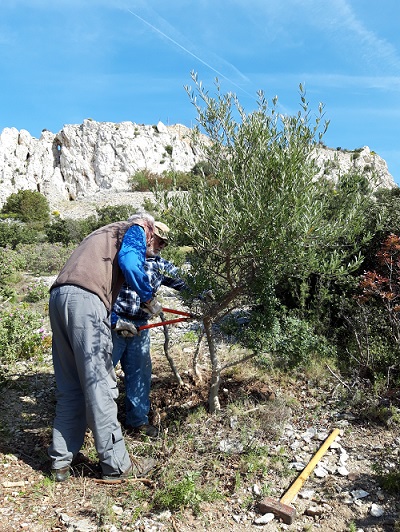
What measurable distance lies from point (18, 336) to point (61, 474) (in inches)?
105

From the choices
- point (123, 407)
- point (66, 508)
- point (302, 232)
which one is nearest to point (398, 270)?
point (302, 232)

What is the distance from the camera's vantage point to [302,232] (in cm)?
365

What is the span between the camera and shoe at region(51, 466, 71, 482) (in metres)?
3.80

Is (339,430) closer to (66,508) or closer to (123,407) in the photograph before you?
(123,407)

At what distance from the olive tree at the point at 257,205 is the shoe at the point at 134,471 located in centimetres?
160

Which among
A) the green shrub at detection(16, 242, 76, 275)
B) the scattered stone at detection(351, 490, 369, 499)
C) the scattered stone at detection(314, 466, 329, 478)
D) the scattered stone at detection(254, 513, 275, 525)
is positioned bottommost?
the scattered stone at detection(254, 513, 275, 525)

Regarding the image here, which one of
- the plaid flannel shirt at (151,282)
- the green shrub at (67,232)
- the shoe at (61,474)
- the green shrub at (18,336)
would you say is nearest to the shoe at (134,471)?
the shoe at (61,474)

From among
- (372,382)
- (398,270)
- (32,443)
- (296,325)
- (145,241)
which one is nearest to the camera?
(145,241)

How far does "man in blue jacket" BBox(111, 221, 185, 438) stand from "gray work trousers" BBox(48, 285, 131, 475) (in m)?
0.59

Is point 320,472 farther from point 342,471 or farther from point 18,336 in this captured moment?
point 18,336

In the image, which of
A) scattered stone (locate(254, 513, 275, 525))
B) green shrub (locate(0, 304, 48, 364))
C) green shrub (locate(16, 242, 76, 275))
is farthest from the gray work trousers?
green shrub (locate(16, 242, 76, 275))

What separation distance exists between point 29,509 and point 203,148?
10.8ft

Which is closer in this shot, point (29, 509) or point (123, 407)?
point (29, 509)

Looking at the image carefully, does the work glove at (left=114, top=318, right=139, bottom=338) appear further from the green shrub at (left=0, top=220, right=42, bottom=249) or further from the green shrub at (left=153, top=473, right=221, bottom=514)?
the green shrub at (left=0, top=220, right=42, bottom=249)
